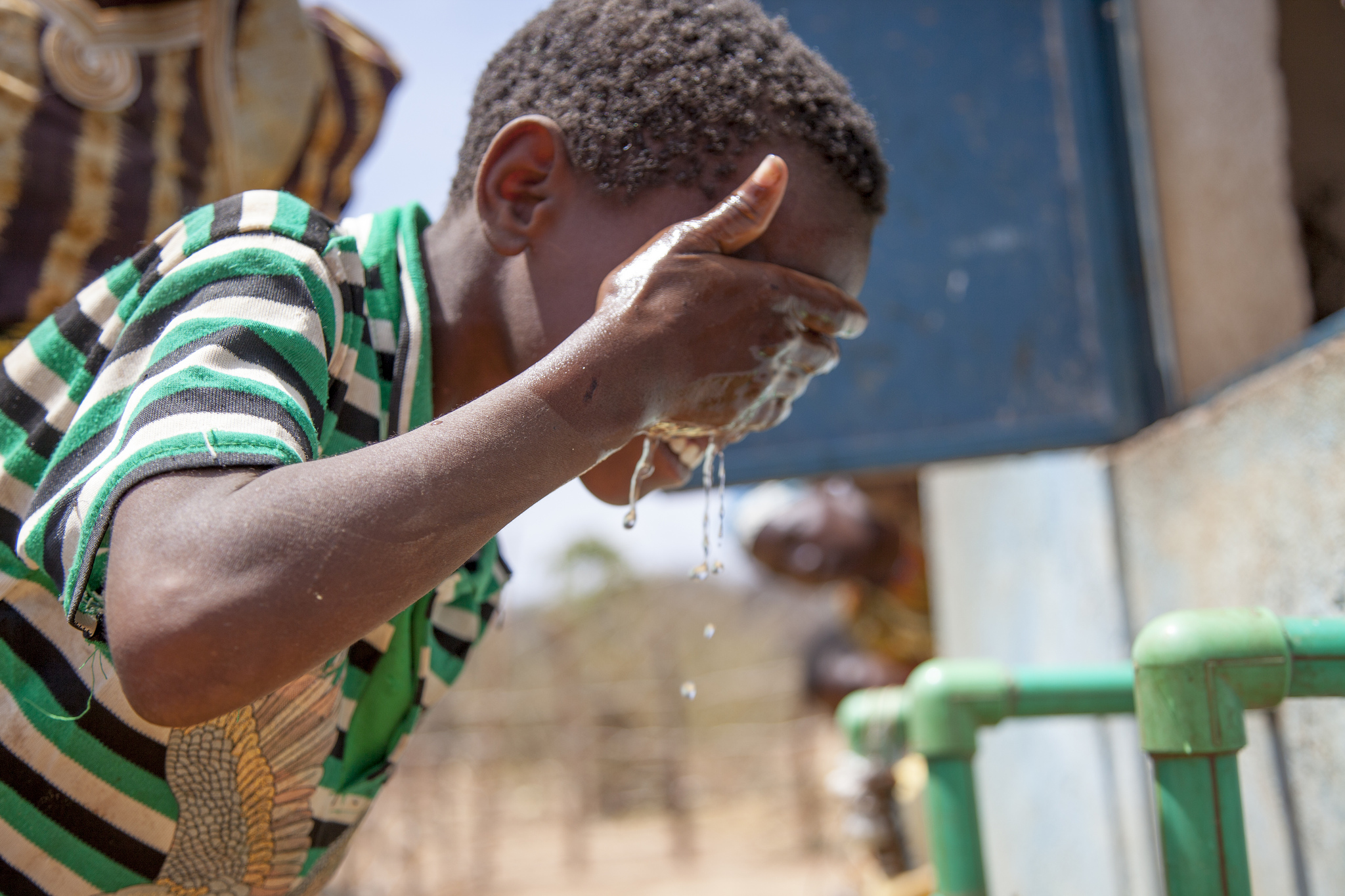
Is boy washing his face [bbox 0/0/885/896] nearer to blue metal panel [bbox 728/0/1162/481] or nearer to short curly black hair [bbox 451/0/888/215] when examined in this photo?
short curly black hair [bbox 451/0/888/215]

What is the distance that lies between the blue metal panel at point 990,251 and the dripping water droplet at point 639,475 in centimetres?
100

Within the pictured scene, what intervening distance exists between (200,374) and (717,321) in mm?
402

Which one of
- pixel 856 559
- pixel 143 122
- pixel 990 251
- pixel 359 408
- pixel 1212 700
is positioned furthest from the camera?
pixel 856 559

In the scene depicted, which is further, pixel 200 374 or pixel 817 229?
pixel 817 229

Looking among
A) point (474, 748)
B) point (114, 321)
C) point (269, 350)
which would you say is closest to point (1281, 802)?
point (269, 350)

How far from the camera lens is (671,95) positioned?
3.58ft

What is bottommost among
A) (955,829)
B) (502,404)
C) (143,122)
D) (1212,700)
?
(955,829)

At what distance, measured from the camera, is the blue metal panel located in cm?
199

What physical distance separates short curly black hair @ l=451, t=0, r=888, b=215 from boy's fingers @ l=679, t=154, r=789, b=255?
110 mm

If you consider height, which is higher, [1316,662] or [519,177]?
[519,177]

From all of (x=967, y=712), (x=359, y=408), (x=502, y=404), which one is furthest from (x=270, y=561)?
(x=967, y=712)

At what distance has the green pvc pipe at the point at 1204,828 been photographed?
2.97 ft

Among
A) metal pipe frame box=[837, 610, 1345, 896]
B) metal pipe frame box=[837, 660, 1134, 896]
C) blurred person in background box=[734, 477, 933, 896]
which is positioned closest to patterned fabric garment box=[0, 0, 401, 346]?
metal pipe frame box=[837, 660, 1134, 896]

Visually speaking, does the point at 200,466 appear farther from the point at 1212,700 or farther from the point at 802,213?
the point at 1212,700
